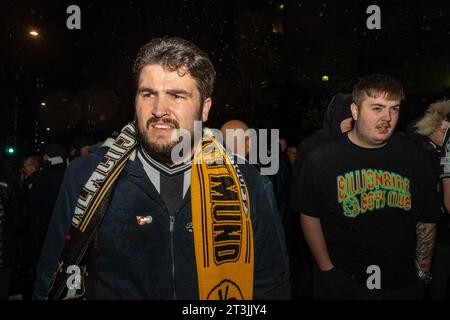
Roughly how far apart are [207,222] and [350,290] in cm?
159

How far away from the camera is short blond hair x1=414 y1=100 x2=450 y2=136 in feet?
16.0

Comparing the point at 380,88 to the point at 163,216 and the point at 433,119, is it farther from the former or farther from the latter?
the point at 163,216

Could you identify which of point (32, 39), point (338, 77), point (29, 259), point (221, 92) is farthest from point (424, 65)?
point (29, 259)

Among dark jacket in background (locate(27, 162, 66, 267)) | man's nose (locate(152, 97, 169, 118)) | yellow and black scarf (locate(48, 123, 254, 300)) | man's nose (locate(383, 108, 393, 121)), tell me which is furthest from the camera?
dark jacket in background (locate(27, 162, 66, 267))

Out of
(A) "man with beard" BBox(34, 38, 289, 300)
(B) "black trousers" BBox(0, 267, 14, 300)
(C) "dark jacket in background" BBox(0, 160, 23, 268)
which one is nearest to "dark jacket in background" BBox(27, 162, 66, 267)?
(C) "dark jacket in background" BBox(0, 160, 23, 268)

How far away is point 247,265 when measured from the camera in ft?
7.93

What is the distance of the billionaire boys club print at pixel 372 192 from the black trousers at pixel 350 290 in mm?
540

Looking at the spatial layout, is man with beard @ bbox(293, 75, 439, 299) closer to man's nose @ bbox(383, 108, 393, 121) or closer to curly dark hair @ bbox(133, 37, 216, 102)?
man's nose @ bbox(383, 108, 393, 121)

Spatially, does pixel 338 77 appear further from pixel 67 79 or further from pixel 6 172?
pixel 6 172

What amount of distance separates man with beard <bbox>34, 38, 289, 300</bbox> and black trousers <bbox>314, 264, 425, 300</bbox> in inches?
36.7

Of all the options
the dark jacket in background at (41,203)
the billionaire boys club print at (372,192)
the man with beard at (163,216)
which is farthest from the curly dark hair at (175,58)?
the dark jacket in background at (41,203)

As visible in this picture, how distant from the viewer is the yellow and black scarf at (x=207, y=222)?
220cm

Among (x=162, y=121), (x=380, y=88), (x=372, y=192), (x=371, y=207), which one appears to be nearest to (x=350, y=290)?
(x=371, y=207)

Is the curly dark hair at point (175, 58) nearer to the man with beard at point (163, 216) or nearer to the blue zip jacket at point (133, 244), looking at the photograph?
the man with beard at point (163, 216)
